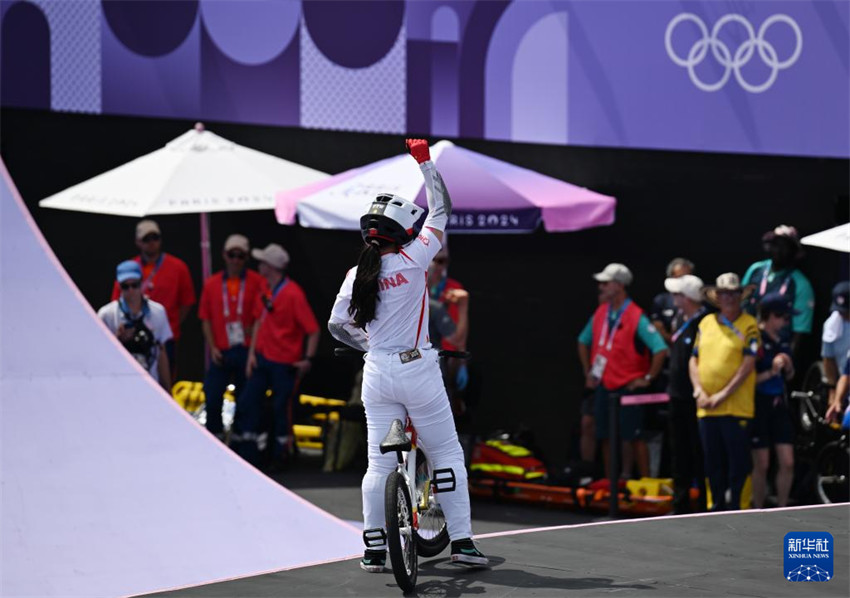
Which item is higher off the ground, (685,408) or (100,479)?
(685,408)

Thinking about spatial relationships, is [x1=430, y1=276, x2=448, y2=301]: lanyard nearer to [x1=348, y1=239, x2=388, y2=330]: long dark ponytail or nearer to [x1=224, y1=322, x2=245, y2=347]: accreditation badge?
[x1=224, y1=322, x2=245, y2=347]: accreditation badge

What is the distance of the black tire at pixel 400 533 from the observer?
21.1 ft

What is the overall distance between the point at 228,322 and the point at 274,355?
503mm

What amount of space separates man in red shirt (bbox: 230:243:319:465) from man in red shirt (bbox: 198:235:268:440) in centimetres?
14

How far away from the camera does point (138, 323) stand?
35.9ft

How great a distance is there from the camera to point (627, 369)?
35.4 ft

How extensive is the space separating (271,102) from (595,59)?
298 cm

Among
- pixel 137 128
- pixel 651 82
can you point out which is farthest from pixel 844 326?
pixel 137 128

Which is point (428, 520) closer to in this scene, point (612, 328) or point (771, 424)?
point (771, 424)

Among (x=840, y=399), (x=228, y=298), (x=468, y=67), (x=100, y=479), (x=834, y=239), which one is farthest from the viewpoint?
(x=468, y=67)

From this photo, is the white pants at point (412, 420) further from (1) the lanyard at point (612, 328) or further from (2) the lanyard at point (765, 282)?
(2) the lanyard at point (765, 282)

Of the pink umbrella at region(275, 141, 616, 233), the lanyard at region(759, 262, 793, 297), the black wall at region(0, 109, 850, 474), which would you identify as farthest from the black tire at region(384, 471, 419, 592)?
the lanyard at region(759, 262, 793, 297)

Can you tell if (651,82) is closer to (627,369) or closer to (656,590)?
(627,369)

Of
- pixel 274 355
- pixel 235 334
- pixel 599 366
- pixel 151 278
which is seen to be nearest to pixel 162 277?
pixel 151 278
